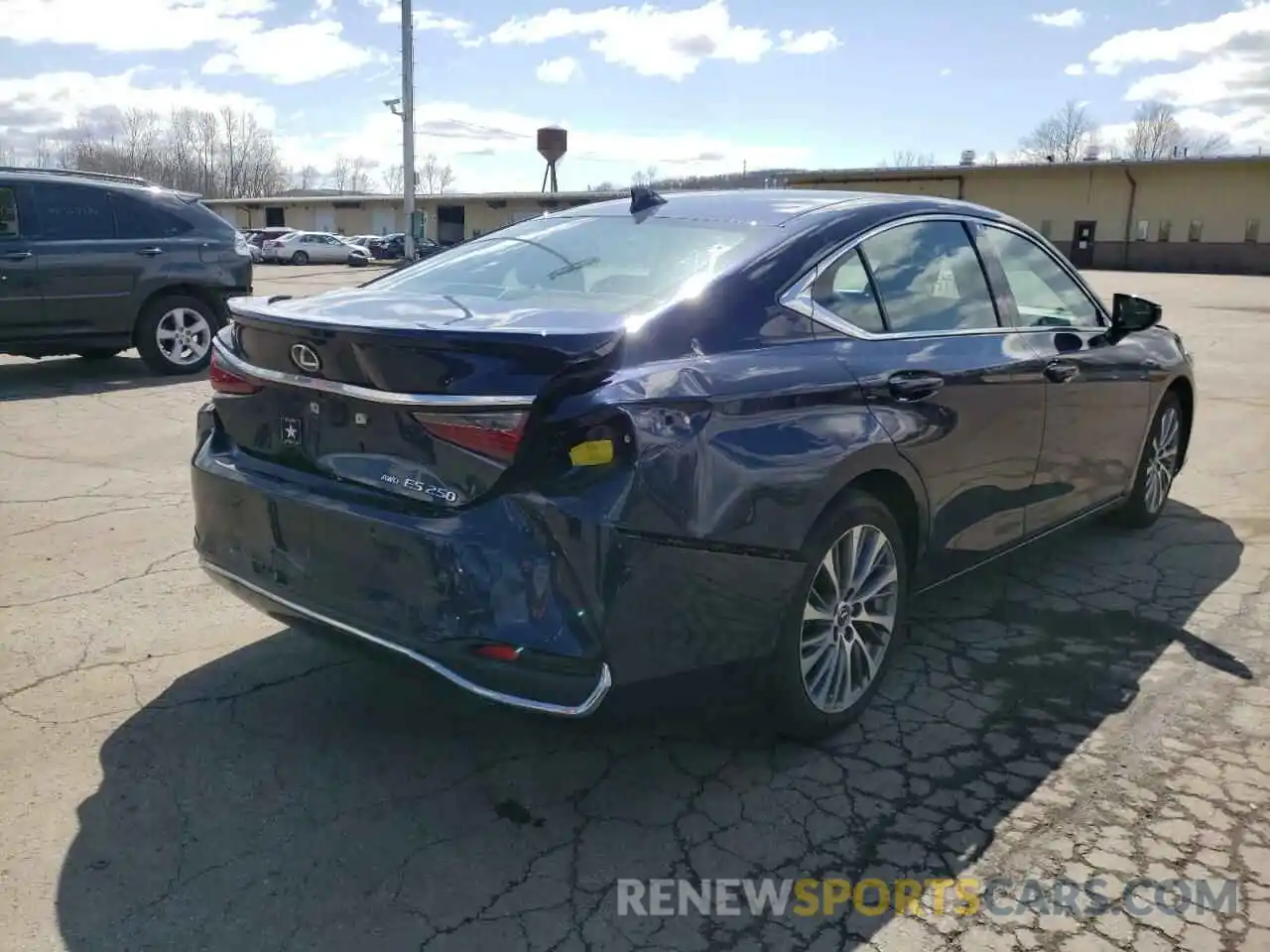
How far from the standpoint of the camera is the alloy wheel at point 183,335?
9.69 m

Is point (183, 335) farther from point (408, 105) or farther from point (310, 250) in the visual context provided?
point (310, 250)

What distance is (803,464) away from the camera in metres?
2.85

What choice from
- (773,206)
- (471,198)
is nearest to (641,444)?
(773,206)

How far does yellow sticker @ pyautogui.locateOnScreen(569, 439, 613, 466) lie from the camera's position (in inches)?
96.9

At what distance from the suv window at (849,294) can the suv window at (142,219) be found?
8173mm

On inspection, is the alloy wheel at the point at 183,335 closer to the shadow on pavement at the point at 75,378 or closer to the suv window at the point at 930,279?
the shadow on pavement at the point at 75,378

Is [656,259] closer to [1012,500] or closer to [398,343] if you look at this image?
[398,343]

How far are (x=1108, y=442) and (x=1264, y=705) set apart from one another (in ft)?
4.64

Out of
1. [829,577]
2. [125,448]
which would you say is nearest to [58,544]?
[125,448]

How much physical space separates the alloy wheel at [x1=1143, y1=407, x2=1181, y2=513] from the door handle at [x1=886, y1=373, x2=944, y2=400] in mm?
2461

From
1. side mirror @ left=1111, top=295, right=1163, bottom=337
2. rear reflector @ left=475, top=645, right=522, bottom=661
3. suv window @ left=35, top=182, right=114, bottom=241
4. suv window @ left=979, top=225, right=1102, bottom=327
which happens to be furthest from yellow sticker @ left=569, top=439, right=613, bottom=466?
suv window @ left=35, top=182, right=114, bottom=241

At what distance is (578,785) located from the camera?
9.75ft

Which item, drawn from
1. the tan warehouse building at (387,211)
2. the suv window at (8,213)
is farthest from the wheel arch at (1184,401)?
the tan warehouse building at (387,211)

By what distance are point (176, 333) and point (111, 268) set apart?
844 mm
